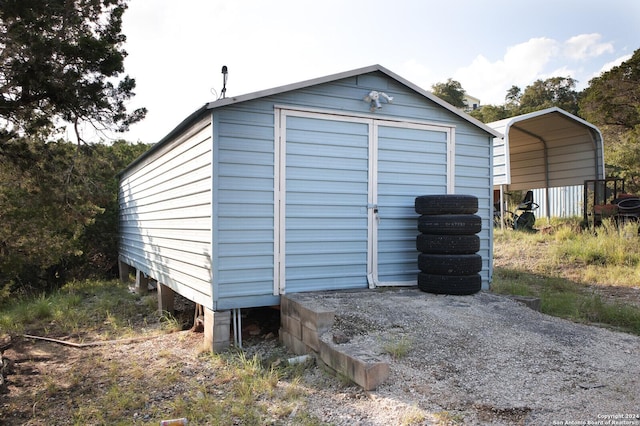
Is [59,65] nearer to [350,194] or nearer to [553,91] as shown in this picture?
[350,194]

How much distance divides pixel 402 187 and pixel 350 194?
0.78 m

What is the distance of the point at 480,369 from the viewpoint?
3.64m

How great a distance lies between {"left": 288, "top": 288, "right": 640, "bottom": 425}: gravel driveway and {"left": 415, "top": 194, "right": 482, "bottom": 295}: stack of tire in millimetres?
464

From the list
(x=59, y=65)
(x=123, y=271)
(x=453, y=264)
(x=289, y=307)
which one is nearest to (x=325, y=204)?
(x=289, y=307)

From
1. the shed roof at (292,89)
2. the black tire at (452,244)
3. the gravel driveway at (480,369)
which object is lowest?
the gravel driveway at (480,369)

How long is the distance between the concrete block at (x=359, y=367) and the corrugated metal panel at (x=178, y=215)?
174 centimetres

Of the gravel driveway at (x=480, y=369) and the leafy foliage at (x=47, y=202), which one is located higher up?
the leafy foliage at (x=47, y=202)

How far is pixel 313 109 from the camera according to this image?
5551 mm

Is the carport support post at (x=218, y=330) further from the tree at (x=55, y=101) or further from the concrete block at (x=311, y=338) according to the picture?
the tree at (x=55, y=101)

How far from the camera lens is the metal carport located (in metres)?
11.6

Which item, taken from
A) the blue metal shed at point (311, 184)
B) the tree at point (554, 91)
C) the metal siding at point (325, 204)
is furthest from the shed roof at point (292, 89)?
the tree at point (554, 91)

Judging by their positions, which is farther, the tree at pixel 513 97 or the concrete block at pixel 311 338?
the tree at pixel 513 97

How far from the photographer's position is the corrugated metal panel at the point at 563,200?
1559 cm

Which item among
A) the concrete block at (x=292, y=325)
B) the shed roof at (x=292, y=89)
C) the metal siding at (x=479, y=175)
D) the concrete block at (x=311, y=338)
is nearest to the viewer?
the concrete block at (x=311, y=338)
